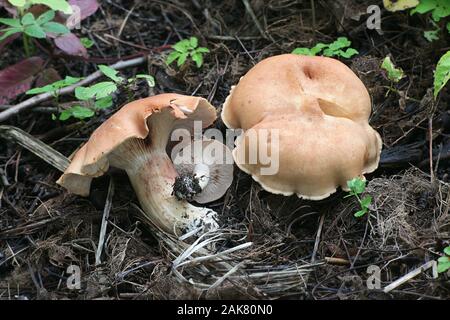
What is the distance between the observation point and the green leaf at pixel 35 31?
10.5 feet

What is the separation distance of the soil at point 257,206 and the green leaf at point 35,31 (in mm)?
474

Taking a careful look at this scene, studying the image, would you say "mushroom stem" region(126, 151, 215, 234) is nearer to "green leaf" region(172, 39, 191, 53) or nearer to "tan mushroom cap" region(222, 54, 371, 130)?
"tan mushroom cap" region(222, 54, 371, 130)

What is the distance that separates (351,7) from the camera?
388 centimetres

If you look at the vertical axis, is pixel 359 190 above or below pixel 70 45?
below

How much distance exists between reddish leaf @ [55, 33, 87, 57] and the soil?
132 millimetres

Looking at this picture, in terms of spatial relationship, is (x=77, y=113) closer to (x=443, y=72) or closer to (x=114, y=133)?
(x=114, y=133)

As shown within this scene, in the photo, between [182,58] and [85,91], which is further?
[182,58]

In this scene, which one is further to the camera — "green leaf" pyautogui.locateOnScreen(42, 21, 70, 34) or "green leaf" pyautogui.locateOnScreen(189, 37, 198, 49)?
"green leaf" pyautogui.locateOnScreen(189, 37, 198, 49)

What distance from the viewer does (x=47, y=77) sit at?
362cm

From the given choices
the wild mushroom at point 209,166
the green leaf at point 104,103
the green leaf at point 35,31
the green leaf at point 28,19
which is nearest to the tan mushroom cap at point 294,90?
the wild mushroom at point 209,166

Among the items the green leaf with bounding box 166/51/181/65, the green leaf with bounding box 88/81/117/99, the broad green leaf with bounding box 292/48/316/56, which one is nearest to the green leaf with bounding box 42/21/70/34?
the green leaf with bounding box 88/81/117/99

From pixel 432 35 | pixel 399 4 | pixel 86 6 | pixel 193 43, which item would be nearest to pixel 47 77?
pixel 86 6

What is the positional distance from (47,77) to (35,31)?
1.47ft

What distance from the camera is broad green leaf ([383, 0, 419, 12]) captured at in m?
3.53
